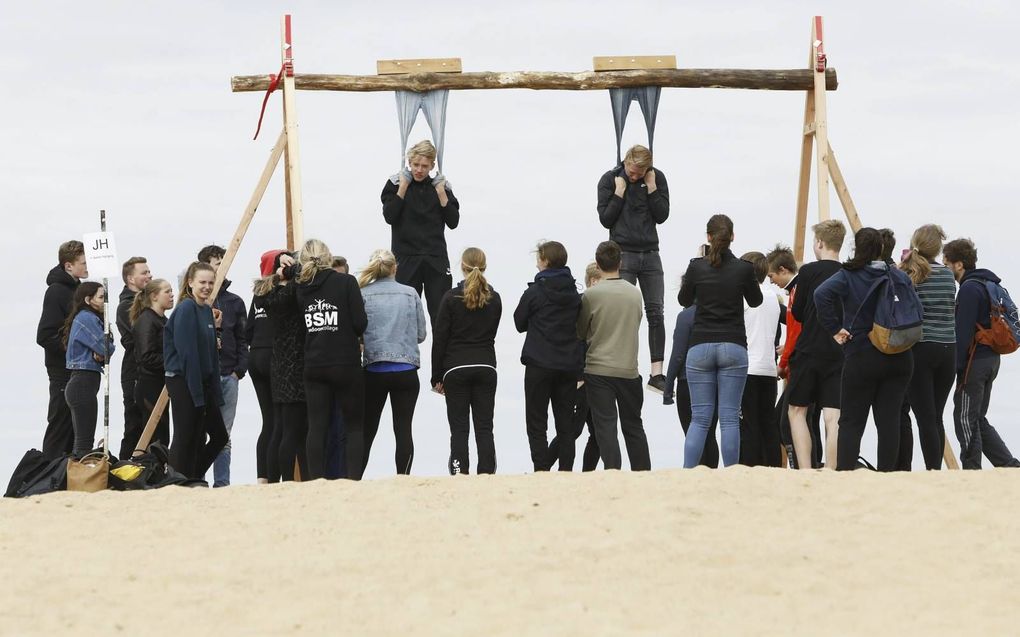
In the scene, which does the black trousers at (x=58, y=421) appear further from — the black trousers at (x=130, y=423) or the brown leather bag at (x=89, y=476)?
the brown leather bag at (x=89, y=476)

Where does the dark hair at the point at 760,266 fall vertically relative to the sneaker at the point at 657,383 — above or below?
above

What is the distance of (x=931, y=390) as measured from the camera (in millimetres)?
8898

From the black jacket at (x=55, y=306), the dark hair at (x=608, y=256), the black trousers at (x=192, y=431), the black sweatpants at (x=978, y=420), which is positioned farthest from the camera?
the black jacket at (x=55, y=306)

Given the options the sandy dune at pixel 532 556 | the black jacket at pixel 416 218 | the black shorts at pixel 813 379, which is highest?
the black jacket at pixel 416 218

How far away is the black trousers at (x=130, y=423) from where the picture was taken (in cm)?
1012

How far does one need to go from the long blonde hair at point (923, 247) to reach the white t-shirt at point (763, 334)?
2.80 feet

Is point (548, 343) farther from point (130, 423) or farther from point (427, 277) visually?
point (130, 423)

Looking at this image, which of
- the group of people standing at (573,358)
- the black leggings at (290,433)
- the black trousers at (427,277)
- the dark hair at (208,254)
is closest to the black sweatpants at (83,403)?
the group of people standing at (573,358)

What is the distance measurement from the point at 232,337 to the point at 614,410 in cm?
269

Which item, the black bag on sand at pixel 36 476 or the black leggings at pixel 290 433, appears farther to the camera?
the black bag on sand at pixel 36 476

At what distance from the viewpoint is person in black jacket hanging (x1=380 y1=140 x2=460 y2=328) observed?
34.2 ft

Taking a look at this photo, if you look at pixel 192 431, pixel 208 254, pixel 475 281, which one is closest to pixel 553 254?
pixel 475 281

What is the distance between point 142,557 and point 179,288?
2512 mm

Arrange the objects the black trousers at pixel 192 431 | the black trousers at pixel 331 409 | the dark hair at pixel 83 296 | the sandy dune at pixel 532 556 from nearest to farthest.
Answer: the sandy dune at pixel 532 556 → the black trousers at pixel 331 409 → the black trousers at pixel 192 431 → the dark hair at pixel 83 296
